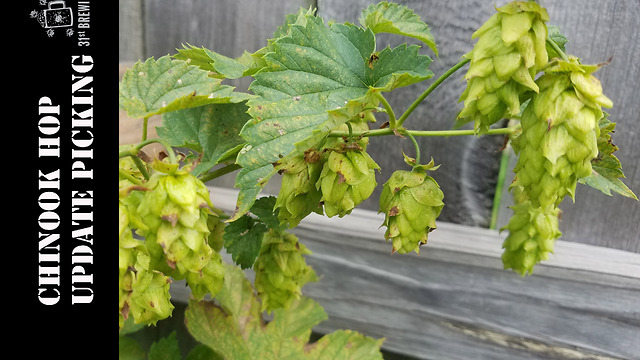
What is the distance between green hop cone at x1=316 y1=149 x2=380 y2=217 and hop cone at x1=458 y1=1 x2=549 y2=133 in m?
0.15

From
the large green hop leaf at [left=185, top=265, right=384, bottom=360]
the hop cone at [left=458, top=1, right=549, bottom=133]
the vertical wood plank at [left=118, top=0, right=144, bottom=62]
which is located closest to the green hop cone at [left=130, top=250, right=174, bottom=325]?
the hop cone at [left=458, top=1, right=549, bottom=133]

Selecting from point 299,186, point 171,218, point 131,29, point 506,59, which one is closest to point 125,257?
point 171,218

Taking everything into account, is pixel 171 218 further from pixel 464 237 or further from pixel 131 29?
pixel 131 29

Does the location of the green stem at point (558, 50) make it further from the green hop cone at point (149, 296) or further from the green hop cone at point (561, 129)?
the green hop cone at point (149, 296)

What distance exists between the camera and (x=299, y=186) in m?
0.66

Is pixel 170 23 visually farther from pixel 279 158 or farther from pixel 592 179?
pixel 592 179

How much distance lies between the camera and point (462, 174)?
1.33 m

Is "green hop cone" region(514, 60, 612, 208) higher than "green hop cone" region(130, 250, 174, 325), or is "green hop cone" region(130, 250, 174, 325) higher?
"green hop cone" region(514, 60, 612, 208)

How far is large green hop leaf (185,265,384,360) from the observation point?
121cm

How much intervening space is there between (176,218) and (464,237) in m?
1.01

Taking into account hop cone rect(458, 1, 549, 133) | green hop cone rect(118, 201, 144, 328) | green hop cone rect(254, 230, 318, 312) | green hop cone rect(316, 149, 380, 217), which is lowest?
green hop cone rect(254, 230, 318, 312)
